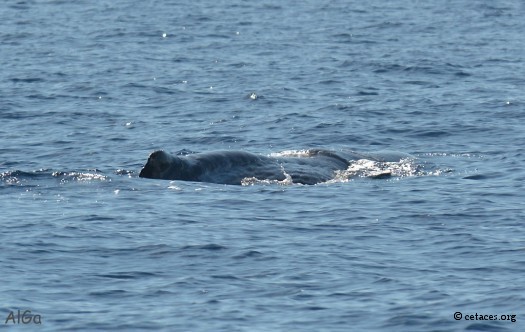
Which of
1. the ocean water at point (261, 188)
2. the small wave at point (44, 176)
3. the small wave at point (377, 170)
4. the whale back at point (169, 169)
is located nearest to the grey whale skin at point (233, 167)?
the whale back at point (169, 169)

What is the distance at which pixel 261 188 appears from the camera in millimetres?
25422

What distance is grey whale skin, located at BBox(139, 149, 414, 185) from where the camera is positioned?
2586cm

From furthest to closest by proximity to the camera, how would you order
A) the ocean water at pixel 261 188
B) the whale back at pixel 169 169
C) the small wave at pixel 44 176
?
1. the small wave at pixel 44 176
2. the whale back at pixel 169 169
3. the ocean water at pixel 261 188

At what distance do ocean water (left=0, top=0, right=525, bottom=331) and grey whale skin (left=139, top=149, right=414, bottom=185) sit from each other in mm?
354

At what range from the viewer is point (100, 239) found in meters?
21.3

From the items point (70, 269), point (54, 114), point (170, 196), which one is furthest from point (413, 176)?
point (54, 114)

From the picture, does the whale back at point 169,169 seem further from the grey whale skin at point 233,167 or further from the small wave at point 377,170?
the small wave at point 377,170

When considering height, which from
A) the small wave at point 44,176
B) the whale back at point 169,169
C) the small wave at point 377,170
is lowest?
the small wave at point 377,170

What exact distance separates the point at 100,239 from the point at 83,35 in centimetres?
3182

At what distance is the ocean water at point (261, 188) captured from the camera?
17.9 m

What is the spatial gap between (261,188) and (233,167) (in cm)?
103

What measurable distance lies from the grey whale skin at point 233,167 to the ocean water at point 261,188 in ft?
1.16

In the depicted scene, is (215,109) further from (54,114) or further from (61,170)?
(61,170)

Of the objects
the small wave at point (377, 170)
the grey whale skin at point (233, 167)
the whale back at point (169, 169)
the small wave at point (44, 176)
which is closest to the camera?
the whale back at point (169, 169)
